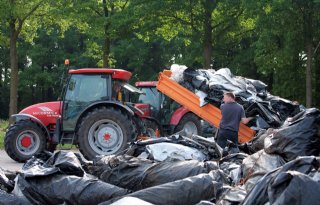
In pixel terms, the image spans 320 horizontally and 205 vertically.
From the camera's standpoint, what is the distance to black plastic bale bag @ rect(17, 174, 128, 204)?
5.43m

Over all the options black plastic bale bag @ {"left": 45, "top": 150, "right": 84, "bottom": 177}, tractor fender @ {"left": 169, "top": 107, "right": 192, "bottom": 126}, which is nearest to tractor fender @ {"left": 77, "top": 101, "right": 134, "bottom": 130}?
tractor fender @ {"left": 169, "top": 107, "right": 192, "bottom": 126}

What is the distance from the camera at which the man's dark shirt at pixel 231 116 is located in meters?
9.33

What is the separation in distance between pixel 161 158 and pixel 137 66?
36426 mm

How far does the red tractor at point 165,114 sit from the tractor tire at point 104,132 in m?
2.78

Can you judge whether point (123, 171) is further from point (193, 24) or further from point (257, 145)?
point (193, 24)

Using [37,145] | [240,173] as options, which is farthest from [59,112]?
[240,173]

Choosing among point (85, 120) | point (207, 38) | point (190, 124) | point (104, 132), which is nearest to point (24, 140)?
point (85, 120)

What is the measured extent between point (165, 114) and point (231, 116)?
5543 millimetres

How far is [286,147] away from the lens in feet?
20.1

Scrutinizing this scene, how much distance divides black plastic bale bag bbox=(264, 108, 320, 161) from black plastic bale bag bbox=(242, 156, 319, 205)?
174 centimetres

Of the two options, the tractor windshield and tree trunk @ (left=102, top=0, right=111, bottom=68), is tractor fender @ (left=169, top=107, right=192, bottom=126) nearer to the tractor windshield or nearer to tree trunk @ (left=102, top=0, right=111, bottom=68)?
the tractor windshield

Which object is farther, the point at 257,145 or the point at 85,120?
the point at 85,120

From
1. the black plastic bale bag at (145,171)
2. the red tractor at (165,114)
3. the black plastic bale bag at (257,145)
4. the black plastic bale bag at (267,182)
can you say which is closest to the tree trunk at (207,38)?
the red tractor at (165,114)

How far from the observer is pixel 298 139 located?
620cm
